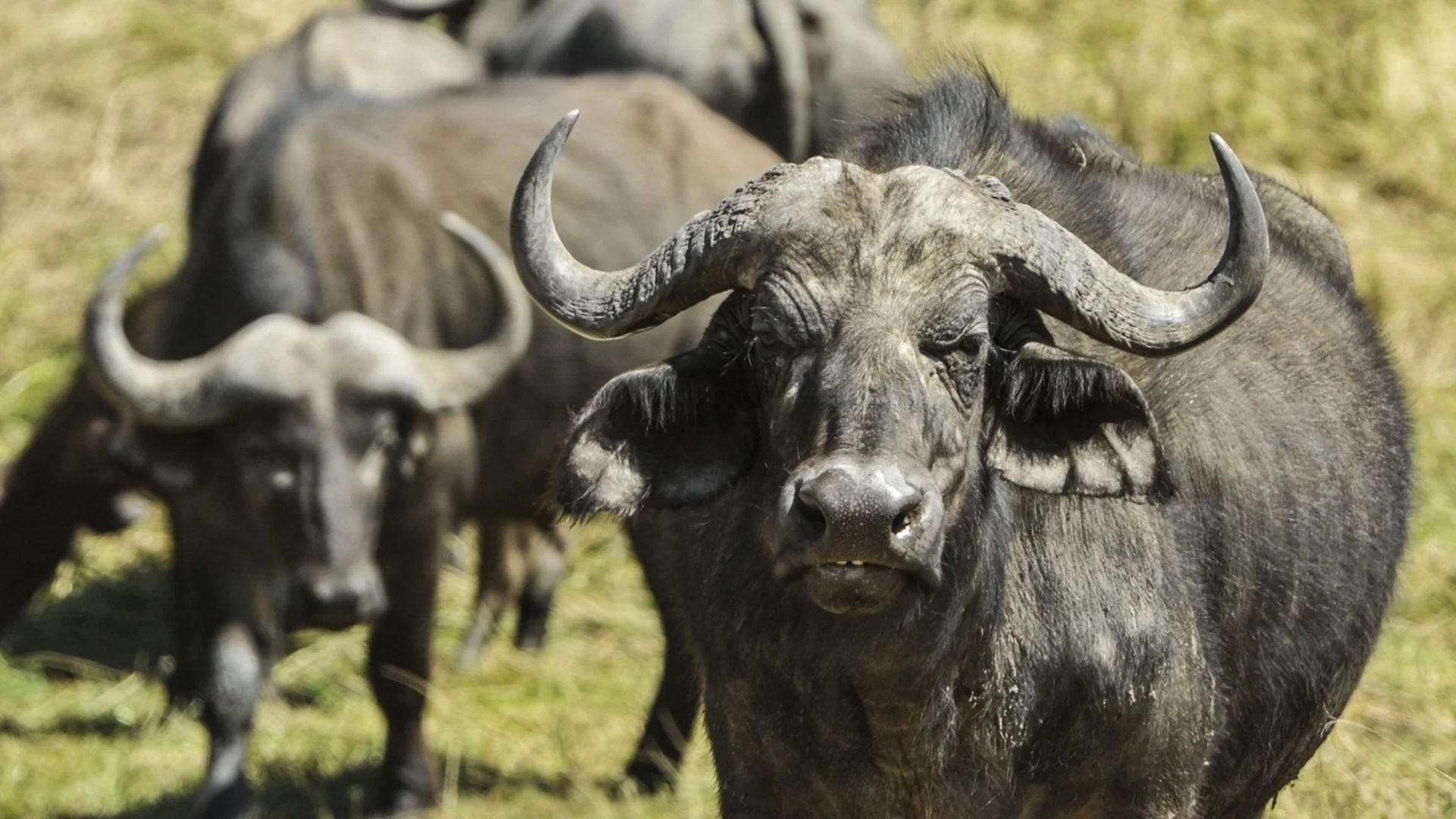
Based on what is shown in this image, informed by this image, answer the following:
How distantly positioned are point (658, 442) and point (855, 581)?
714 millimetres

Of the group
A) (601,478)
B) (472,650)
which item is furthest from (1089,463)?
(472,650)

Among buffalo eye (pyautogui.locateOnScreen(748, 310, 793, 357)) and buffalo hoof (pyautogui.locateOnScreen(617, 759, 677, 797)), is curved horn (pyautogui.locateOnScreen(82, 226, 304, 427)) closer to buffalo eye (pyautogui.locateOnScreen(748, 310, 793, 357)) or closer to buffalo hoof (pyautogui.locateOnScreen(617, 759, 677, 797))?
buffalo hoof (pyautogui.locateOnScreen(617, 759, 677, 797))

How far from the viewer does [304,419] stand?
738 cm

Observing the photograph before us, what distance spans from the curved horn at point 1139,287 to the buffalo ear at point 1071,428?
3.5 inches

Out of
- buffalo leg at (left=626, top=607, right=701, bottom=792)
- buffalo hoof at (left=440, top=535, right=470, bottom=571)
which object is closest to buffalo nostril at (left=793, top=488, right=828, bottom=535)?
buffalo leg at (left=626, top=607, right=701, bottom=792)

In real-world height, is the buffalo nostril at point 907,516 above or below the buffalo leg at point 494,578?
above

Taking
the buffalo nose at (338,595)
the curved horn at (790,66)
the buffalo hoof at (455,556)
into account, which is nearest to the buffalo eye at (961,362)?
the buffalo nose at (338,595)

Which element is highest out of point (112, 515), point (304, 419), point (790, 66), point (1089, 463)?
point (1089, 463)

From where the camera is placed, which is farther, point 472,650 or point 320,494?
point 472,650

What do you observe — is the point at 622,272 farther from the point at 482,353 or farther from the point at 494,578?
the point at 494,578

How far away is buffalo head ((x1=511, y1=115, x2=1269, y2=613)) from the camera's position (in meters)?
3.75

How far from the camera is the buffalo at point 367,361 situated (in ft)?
24.3

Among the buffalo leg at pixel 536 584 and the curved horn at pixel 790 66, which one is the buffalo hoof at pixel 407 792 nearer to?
the buffalo leg at pixel 536 584

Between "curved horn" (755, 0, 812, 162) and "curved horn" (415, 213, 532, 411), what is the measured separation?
2851mm
